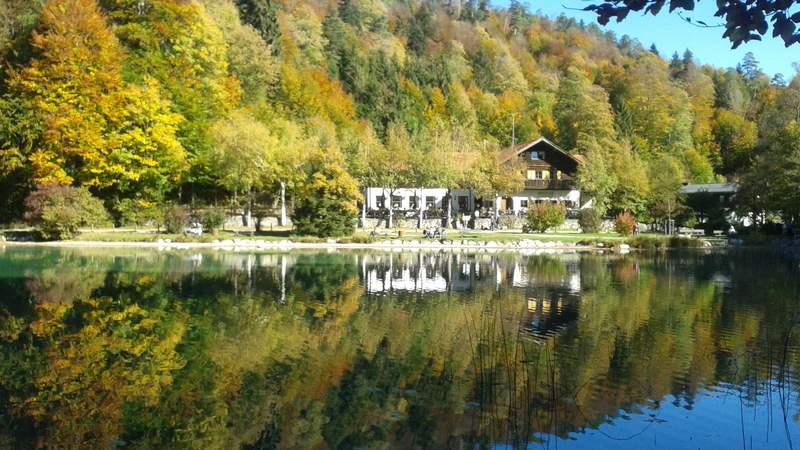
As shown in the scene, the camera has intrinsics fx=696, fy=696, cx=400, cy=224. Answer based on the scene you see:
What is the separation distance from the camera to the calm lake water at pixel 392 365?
7.52m

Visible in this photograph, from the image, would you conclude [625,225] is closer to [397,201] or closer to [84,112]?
[397,201]

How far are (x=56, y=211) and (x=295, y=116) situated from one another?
25.3 m

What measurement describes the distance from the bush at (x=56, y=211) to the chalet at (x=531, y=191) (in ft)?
77.6

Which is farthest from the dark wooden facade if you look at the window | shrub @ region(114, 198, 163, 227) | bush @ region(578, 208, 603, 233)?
shrub @ region(114, 198, 163, 227)

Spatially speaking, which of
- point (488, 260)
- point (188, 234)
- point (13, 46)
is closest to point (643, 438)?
point (488, 260)

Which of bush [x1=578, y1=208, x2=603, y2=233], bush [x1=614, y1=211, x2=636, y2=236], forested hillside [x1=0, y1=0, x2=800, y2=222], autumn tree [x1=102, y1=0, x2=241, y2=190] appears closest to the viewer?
forested hillside [x1=0, y1=0, x2=800, y2=222]

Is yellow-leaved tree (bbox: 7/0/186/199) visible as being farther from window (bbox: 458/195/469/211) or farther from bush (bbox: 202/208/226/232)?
window (bbox: 458/195/469/211)

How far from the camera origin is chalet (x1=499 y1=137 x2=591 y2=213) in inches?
2167

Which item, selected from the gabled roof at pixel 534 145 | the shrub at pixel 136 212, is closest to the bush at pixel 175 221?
the shrub at pixel 136 212

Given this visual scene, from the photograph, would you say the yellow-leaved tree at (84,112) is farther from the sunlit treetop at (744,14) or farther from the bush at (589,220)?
the sunlit treetop at (744,14)

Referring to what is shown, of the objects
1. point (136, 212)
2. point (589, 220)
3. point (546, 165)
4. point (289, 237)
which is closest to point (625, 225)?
point (589, 220)

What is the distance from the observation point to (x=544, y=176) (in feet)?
182

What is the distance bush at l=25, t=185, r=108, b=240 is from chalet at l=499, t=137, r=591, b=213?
103ft

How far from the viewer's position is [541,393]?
8773 millimetres
